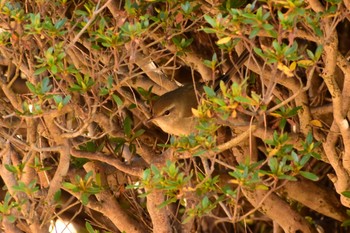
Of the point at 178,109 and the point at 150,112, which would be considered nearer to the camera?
the point at 178,109

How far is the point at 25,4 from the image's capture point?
4070mm

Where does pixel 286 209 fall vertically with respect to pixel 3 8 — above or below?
below

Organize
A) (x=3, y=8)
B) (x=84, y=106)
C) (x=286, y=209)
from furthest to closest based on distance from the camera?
(x=286, y=209), (x=84, y=106), (x=3, y=8)

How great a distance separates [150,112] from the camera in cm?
432

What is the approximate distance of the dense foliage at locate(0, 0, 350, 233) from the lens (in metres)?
3.36

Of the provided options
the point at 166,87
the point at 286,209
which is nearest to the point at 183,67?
the point at 166,87

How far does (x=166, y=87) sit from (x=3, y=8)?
3.82 feet

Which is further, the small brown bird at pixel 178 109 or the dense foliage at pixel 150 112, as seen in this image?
the small brown bird at pixel 178 109

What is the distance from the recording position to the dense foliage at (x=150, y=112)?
11.0 ft

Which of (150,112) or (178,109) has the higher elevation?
(178,109)

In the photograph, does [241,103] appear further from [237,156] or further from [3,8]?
[237,156]

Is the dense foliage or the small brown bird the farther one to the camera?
the small brown bird

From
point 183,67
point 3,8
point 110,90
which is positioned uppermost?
point 3,8

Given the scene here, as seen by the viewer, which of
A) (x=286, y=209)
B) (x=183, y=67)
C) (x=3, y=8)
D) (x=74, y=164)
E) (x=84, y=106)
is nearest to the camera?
(x=3, y=8)
